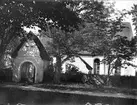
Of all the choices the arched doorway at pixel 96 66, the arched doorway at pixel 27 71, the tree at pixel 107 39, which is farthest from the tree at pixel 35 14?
the arched doorway at pixel 96 66

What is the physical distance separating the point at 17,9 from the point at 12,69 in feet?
76.2

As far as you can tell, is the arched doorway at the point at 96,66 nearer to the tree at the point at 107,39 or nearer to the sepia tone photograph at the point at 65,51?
the sepia tone photograph at the point at 65,51

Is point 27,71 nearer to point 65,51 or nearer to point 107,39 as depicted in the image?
point 65,51

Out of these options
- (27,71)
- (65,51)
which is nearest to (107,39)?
(65,51)

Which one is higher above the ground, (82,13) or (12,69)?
(82,13)

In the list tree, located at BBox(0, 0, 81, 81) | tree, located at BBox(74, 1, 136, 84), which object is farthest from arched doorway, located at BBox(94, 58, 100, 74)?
tree, located at BBox(0, 0, 81, 81)

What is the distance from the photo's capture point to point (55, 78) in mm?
32344

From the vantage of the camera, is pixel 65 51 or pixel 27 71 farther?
pixel 27 71

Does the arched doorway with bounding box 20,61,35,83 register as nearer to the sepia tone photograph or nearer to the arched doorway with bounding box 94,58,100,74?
the sepia tone photograph

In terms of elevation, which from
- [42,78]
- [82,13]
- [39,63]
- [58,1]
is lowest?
[42,78]

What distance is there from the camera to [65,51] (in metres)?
31.0

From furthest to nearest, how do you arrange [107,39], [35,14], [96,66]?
1. [96,66]
2. [107,39]
3. [35,14]

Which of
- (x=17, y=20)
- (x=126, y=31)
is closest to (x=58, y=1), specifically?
(x=17, y=20)

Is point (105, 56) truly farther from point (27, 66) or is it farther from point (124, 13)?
point (27, 66)
